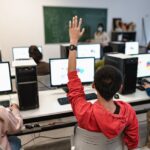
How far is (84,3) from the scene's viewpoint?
582 cm

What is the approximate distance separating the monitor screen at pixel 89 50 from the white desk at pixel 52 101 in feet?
5.17

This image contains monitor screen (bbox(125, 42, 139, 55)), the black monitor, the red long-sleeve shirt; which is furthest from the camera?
the black monitor

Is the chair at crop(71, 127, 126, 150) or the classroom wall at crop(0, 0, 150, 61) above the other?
the classroom wall at crop(0, 0, 150, 61)

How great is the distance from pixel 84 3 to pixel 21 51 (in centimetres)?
270

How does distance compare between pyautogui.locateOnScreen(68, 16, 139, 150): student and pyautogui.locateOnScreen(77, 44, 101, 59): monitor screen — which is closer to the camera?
pyautogui.locateOnScreen(68, 16, 139, 150): student

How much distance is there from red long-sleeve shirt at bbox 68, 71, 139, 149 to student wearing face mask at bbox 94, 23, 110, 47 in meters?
4.79

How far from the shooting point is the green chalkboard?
18.2ft

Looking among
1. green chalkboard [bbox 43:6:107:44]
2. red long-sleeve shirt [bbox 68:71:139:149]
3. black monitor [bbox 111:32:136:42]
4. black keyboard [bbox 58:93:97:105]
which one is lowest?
black keyboard [bbox 58:93:97:105]

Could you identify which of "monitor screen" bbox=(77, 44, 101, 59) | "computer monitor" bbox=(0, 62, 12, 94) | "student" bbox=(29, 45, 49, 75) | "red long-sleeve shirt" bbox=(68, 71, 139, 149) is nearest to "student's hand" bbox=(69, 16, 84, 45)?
"red long-sleeve shirt" bbox=(68, 71, 139, 149)

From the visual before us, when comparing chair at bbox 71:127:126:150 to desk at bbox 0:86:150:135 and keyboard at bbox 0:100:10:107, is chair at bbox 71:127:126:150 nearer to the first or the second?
desk at bbox 0:86:150:135

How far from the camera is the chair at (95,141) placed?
1206 mm

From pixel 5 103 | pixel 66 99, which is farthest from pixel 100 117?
pixel 5 103

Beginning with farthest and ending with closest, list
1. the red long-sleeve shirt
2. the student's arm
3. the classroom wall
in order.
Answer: the classroom wall
the student's arm
the red long-sleeve shirt

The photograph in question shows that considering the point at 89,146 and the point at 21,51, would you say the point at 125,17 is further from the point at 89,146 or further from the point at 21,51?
the point at 89,146
